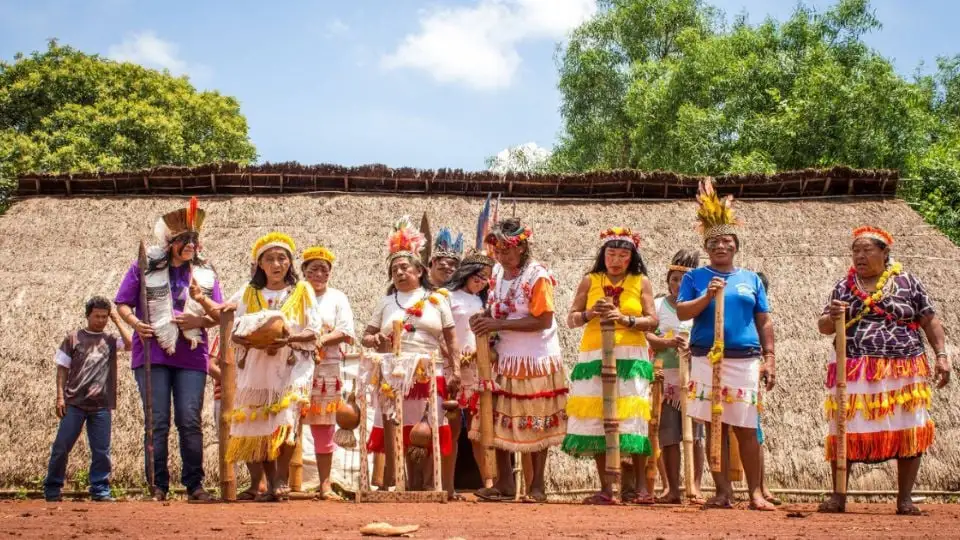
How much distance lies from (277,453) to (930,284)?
810 cm

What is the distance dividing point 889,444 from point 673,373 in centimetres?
197

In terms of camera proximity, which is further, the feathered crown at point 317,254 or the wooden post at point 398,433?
the feathered crown at point 317,254

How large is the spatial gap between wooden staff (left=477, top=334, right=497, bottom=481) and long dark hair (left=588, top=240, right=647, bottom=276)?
0.87m

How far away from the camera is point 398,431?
734cm

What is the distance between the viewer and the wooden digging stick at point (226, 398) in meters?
7.23

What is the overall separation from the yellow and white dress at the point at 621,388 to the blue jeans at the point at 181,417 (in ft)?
8.29

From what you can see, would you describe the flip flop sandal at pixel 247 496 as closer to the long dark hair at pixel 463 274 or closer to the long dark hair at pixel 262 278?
the long dark hair at pixel 262 278

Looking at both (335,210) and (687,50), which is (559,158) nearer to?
(687,50)

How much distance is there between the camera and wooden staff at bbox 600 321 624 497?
6.99m

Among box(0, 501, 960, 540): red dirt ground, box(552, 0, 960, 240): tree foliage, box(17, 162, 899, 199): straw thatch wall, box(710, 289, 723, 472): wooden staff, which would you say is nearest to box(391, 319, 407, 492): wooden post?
box(0, 501, 960, 540): red dirt ground

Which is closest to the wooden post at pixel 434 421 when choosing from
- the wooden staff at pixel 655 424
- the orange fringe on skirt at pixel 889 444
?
→ the wooden staff at pixel 655 424

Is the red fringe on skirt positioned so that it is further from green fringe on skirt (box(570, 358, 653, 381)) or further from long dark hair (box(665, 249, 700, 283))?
long dark hair (box(665, 249, 700, 283))

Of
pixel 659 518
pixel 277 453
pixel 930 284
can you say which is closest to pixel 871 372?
pixel 659 518

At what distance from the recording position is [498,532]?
16.5ft
